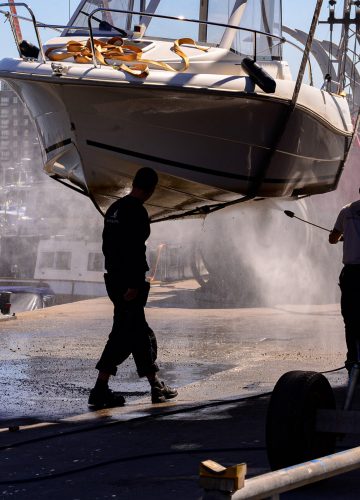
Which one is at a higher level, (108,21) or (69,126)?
(108,21)

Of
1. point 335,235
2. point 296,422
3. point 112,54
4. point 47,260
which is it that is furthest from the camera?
point 47,260

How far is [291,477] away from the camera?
350cm

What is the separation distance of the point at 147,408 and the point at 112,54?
3.03m

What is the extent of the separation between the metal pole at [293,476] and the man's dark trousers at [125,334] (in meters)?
4.52

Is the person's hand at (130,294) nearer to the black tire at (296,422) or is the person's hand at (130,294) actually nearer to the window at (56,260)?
the black tire at (296,422)

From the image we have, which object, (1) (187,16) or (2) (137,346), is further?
(1) (187,16)

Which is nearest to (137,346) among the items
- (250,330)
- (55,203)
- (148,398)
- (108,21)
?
(148,398)

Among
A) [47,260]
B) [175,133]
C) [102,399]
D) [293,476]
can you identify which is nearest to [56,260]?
[47,260]

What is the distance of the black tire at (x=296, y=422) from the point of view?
5.35 metres

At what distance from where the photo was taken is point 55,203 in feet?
153

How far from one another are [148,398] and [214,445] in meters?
2.40

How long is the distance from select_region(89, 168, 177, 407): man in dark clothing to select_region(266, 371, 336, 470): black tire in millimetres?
2794

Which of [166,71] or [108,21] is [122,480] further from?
[108,21]

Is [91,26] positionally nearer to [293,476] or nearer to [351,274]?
[351,274]
